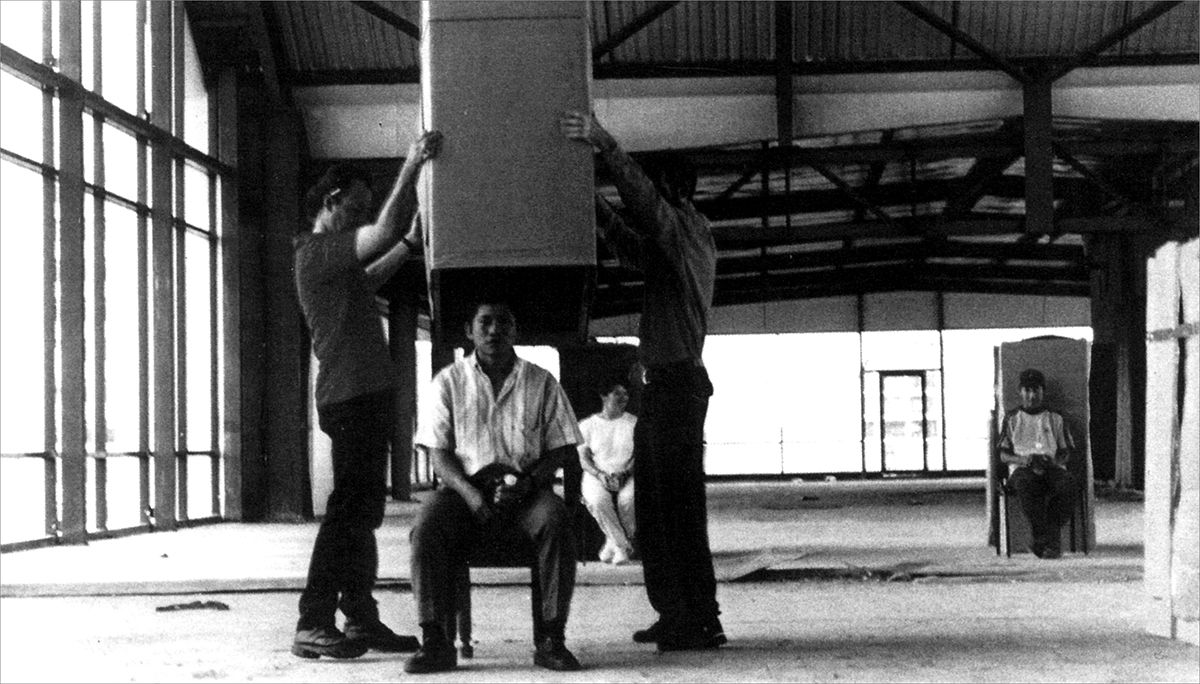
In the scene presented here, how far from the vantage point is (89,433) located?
13.6m

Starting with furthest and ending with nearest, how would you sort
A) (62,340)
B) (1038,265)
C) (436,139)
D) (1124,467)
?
(1038,265) → (1124,467) → (62,340) → (436,139)

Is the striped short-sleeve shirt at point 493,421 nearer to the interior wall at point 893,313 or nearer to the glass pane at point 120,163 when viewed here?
the glass pane at point 120,163

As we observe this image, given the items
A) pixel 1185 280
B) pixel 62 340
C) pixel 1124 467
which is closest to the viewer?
pixel 1185 280

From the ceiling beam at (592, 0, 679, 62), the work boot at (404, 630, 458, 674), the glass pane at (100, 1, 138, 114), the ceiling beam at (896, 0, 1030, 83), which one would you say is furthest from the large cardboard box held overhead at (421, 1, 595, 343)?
the ceiling beam at (896, 0, 1030, 83)

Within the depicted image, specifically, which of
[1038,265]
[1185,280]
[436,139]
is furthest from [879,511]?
[1038,265]

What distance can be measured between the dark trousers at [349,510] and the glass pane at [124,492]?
8.88m

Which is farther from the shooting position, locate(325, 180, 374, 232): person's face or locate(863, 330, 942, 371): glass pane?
locate(863, 330, 942, 371): glass pane

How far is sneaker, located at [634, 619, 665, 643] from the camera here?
230 inches

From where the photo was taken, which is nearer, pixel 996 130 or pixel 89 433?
pixel 89 433

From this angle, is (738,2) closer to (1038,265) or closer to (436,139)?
Answer: (436,139)

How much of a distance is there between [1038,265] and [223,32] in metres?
19.2

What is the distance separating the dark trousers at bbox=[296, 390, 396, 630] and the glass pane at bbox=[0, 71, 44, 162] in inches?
280

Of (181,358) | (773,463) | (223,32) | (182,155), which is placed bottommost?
(773,463)

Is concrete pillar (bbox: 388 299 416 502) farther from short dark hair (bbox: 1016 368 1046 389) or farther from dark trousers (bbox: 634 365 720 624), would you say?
dark trousers (bbox: 634 365 720 624)
